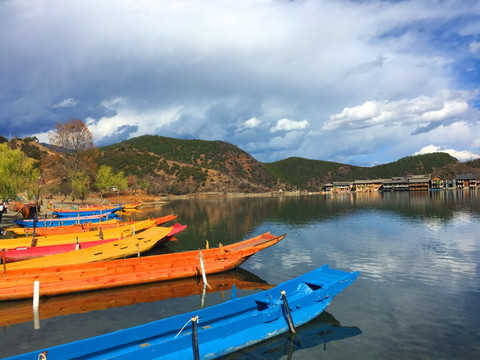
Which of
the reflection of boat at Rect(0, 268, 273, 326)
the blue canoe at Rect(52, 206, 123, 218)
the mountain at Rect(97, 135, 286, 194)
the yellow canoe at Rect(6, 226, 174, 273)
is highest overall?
the mountain at Rect(97, 135, 286, 194)

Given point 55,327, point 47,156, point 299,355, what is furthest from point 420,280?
point 47,156

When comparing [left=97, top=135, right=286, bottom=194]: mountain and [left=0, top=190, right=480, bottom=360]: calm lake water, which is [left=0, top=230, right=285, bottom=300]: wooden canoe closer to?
[left=0, top=190, right=480, bottom=360]: calm lake water

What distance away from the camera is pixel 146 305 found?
1425 cm

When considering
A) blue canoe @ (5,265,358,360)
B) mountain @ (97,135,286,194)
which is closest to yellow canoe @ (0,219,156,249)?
blue canoe @ (5,265,358,360)

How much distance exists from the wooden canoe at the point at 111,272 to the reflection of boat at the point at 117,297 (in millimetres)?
473

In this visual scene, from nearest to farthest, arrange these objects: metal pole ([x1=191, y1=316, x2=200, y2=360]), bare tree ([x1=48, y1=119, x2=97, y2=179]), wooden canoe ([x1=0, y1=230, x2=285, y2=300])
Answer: metal pole ([x1=191, y1=316, x2=200, y2=360]), wooden canoe ([x1=0, y1=230, x2=285, y2=300]), bare tree ([x1=48, y1=119, x2=97, y2=179])

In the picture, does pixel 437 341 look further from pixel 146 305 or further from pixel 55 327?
pixel 55 327

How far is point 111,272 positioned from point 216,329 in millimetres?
8779

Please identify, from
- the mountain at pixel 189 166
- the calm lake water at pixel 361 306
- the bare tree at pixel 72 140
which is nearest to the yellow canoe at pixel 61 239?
the calm lake water at pixel 361 306

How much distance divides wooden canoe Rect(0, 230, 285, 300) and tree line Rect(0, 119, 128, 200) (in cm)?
3639

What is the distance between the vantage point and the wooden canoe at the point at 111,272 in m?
14.2

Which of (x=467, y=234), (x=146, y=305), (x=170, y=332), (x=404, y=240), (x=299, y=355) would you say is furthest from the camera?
(x=467, y=234)

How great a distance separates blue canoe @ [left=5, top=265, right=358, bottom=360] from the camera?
7596 mm

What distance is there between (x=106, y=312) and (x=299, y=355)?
872 centimetres
